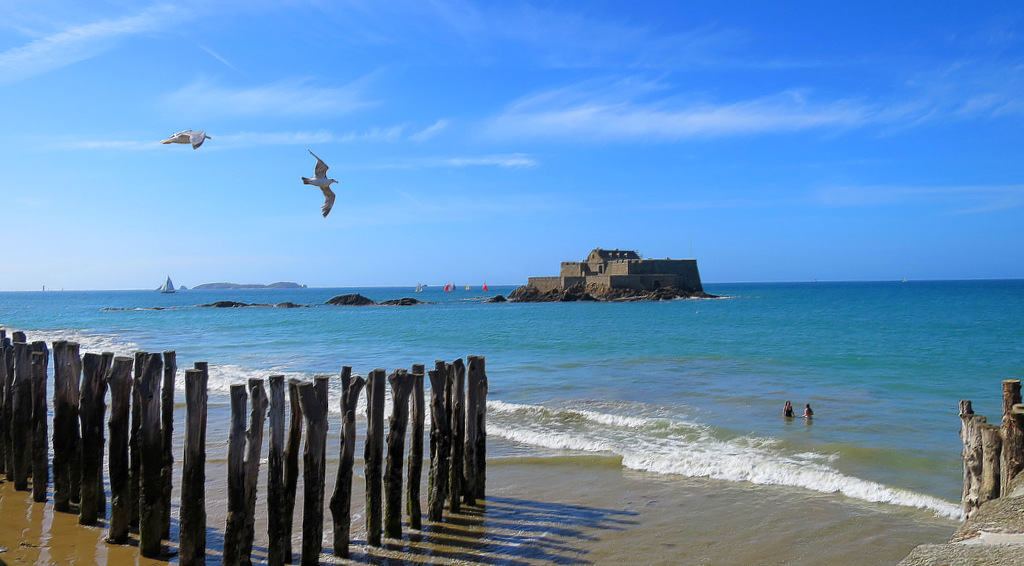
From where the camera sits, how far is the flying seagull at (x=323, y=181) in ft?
31.6

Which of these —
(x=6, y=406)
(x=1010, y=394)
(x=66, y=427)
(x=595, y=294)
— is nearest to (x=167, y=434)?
(x=66, y=427)

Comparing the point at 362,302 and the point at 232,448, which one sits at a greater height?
the point at 362,302

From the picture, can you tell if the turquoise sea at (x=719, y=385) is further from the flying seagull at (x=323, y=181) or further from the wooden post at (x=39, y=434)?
the wooden post at (x=39, y=434)

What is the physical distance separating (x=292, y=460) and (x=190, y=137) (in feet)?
15.5

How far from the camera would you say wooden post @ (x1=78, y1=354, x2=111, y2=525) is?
304 inches

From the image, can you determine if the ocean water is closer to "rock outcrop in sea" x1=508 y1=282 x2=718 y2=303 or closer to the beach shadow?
the beach shadow

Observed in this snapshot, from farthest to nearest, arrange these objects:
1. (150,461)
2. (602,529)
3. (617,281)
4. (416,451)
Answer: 1. (617,281)
2. (602,529)
3. (416,451)
4. (150,461)

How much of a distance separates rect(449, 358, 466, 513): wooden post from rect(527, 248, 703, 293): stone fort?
248 feet

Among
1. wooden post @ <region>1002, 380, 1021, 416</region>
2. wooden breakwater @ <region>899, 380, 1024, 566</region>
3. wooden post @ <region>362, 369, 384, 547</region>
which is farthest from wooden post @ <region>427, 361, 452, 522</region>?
wooden post @ <region>1002, 380, 1021, 416</region>

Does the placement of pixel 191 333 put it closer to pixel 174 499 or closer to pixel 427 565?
pixel 174 499

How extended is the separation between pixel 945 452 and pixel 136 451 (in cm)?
1255

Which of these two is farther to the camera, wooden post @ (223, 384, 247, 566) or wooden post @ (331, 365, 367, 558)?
wooden post @ (331, 365, 367, 558)

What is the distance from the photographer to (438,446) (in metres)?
8.24

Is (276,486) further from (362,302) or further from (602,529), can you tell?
(362,302)
